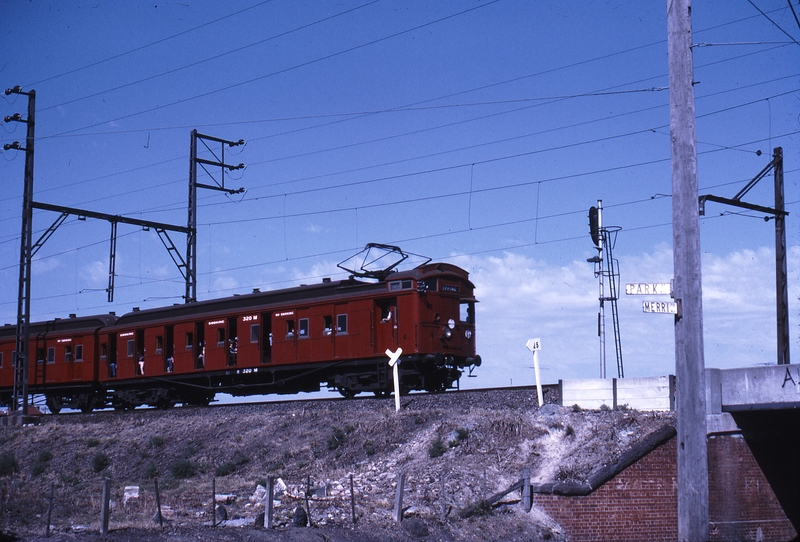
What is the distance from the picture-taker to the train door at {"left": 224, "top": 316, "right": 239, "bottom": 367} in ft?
98.5

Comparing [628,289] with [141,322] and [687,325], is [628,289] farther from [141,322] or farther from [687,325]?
[141,322]

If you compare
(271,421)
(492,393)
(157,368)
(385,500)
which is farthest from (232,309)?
(385,500)

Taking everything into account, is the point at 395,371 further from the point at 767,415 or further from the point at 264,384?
the point at 767,415

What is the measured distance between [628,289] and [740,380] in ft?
20.8

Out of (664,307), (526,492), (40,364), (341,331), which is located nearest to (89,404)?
(40,364)

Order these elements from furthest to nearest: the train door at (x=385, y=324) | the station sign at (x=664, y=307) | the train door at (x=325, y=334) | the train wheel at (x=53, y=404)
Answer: the train wheel at (x=53, y=404), the train door at (x=325, y=334), the train door at (x=385, y=324), the station sign at (x=664, y=307)

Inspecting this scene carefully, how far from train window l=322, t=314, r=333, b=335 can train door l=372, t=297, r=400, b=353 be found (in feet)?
5.84

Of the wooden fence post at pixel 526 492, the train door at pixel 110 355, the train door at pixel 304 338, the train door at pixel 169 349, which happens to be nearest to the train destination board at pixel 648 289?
the wooden fence post at pixel 526 492

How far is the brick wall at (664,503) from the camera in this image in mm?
17094

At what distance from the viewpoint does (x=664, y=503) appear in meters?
17.7

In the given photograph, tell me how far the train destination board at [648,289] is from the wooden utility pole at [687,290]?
1.03 feet

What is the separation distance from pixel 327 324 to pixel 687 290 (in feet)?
52.4

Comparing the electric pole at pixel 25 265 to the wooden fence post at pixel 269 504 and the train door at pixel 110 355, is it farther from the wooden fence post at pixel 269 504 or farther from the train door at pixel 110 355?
the wooden fence post at pixel 269 504

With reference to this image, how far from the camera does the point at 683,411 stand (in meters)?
12.5
